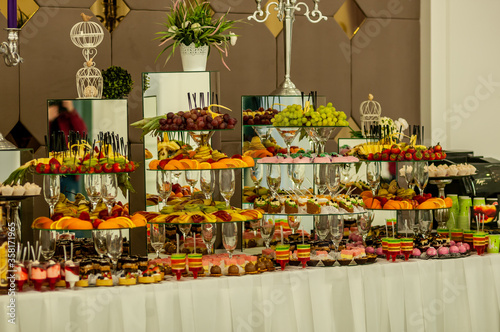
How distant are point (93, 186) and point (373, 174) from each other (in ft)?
5.63

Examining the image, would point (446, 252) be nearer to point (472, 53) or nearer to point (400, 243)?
point (400, 243)

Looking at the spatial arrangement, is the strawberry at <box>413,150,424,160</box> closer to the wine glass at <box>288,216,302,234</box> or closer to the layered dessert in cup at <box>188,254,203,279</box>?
the wine glass at <box>288,216,302,234</box>

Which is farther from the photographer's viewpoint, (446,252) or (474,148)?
(474,148)

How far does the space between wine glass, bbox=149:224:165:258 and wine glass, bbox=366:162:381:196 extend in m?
1.30

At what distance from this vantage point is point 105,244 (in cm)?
385

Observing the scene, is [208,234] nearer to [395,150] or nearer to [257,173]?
[257,173]

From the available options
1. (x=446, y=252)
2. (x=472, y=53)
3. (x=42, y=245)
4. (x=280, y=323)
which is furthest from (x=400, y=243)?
(x=472, y=53)

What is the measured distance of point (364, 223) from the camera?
4605 mm

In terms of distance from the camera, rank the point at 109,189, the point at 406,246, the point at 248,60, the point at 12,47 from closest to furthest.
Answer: the point at 12,47 → the point at 109,189 → the point at 406,246 → the point at 248,60

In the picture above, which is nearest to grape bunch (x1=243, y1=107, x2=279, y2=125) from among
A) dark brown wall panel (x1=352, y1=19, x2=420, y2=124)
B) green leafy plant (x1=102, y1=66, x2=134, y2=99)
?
green leafy plant (x1=102, y1=66, x2=134, y2=99)

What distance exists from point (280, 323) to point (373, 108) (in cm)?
283

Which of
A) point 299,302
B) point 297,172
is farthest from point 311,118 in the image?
point 299,302

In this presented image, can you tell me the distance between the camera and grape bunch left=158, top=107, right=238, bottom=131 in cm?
416

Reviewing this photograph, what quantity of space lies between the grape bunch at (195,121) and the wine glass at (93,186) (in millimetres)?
520
